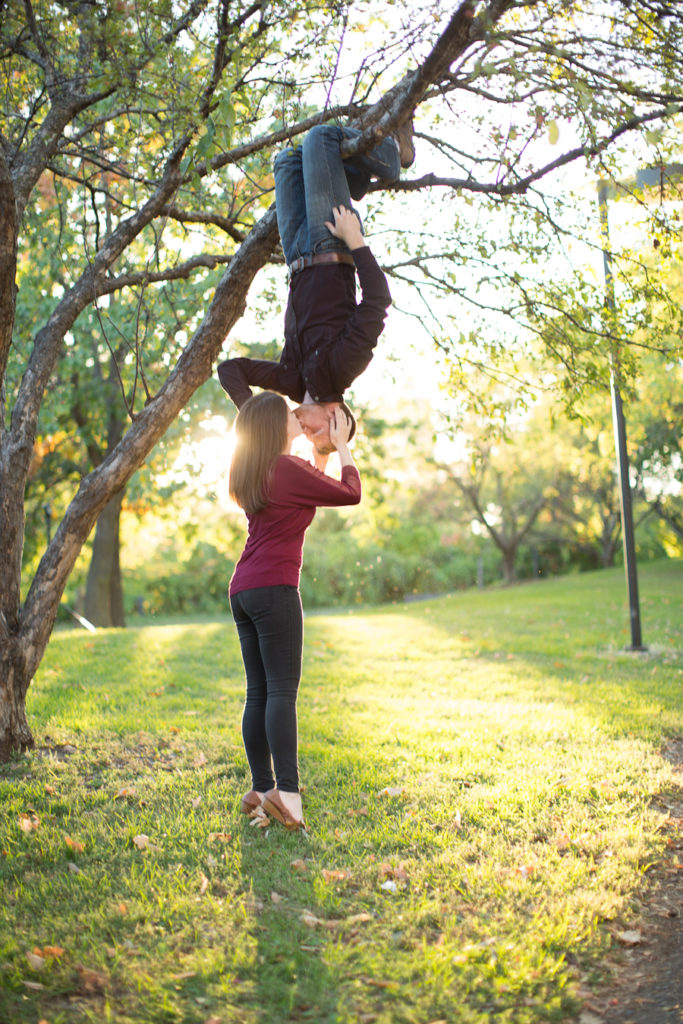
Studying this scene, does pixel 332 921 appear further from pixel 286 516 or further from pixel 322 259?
pixel 322 259

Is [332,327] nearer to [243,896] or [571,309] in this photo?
[243,896]

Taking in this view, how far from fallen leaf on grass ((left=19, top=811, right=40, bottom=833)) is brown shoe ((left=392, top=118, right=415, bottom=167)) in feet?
14.5

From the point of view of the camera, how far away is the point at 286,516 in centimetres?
414

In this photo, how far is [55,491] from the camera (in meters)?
18.9

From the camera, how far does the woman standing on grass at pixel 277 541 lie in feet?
13.4

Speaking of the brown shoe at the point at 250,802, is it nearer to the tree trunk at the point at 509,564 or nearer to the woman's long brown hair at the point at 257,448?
the woman's long brown hair at the point at 257,448

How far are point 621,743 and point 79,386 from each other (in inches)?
518

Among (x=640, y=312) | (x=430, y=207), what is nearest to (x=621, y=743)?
(x=640, y=312)

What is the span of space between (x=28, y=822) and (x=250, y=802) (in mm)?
1219

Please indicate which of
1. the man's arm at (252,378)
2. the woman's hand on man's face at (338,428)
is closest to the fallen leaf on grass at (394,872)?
the woman's hand on man's face at (338,428)

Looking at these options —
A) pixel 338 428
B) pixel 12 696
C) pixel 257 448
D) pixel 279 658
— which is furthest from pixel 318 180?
pixel 12 696

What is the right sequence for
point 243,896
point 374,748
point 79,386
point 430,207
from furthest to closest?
point 79,386 < point 430,207 < point 374,748 < point 243,896

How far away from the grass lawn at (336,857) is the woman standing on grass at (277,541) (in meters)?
0.59

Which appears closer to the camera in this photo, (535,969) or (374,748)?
(535,969)
